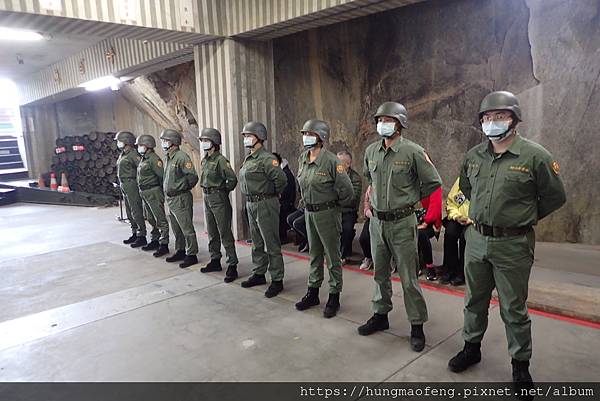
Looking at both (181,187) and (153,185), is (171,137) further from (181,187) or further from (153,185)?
(153,185)

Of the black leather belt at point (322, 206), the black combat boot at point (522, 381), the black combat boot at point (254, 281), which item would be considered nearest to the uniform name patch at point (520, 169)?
the black combat boot at point (522, 381)

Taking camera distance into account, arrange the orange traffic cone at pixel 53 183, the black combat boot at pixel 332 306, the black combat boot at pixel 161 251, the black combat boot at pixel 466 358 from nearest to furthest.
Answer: the black combat boot at pixel 466 358
the black combat boot at pixel 332 306
the black combat boot at pixel 161 251
the orange traffic cone at pixel 53 183

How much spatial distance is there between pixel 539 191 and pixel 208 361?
7.63ft

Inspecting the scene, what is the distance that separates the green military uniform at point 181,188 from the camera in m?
4.96

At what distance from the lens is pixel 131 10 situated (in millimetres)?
4699

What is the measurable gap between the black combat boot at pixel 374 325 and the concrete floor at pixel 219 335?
2.2 inches

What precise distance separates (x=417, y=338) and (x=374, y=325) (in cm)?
35

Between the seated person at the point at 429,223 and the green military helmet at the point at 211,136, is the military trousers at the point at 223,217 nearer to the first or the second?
the green military helmet at the point at 211,136

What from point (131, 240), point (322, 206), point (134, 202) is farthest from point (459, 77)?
point (131, 240)

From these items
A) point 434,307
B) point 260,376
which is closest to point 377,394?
point 260,376

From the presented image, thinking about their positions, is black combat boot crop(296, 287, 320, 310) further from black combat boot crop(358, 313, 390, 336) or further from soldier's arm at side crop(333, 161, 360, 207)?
soldier's arm at side crop(333, 161, 360, 207)

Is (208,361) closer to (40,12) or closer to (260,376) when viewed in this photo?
(260,376)

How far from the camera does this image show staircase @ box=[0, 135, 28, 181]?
1379 cm

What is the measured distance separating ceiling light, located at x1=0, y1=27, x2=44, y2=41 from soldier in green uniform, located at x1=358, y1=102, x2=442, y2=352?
23.5 ft
